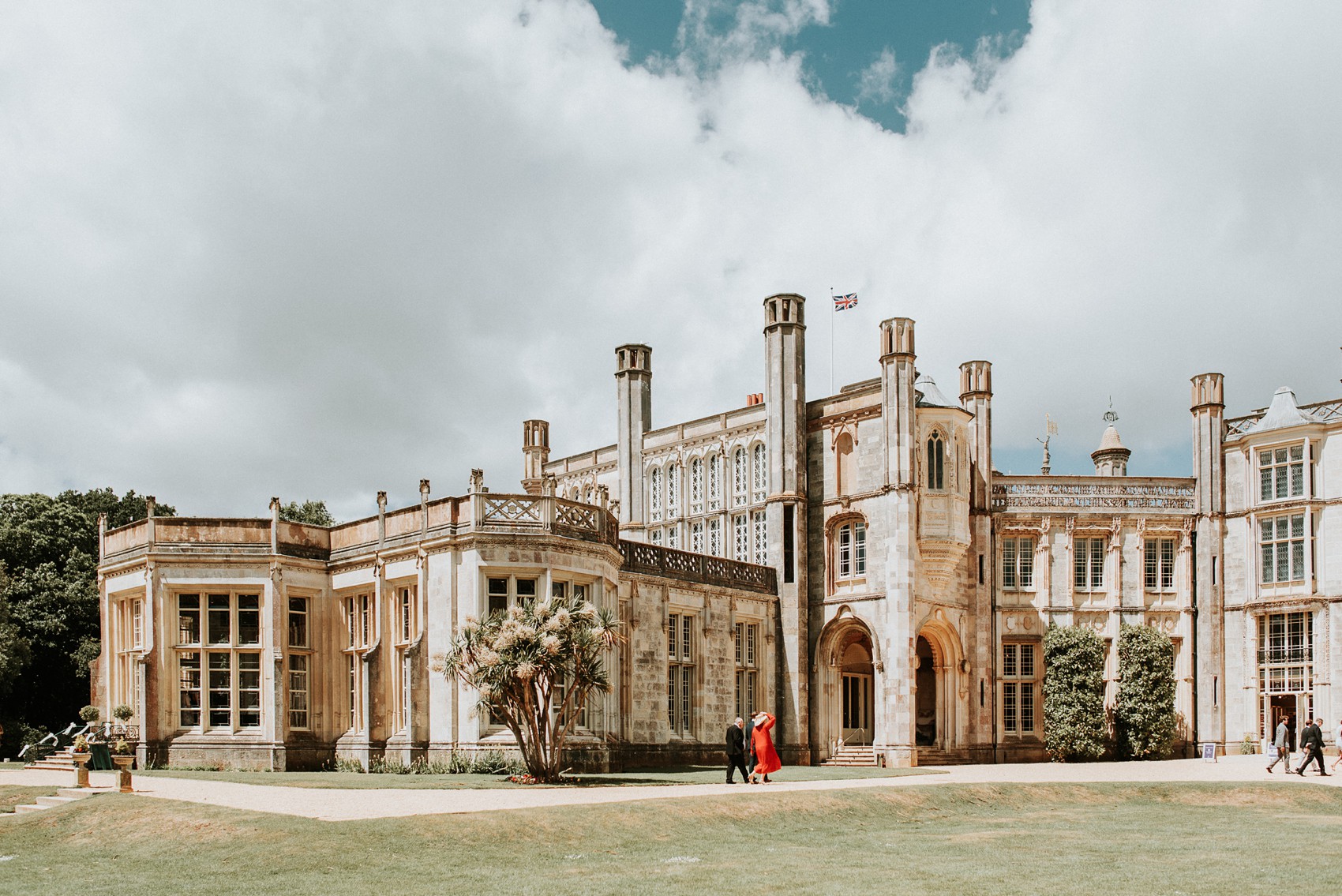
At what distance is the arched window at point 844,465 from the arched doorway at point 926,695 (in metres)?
5.65

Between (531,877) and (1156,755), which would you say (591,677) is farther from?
(1156,755)

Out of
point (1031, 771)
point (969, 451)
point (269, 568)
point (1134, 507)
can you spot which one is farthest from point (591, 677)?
point (1134, 507)

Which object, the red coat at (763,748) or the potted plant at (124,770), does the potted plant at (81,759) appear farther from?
the red coat at (763,748)

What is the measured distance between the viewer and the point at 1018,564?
154 ft

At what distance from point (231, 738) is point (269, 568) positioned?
412cm

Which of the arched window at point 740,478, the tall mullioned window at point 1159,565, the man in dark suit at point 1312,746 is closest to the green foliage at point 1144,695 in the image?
the tall mullioned window at point 1159,565

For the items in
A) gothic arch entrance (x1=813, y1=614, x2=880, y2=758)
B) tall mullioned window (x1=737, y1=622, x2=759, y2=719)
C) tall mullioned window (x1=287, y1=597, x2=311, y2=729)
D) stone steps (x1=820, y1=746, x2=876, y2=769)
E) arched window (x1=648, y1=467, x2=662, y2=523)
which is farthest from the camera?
arched window (x1=648, y1=467, x2=662, y2=523)

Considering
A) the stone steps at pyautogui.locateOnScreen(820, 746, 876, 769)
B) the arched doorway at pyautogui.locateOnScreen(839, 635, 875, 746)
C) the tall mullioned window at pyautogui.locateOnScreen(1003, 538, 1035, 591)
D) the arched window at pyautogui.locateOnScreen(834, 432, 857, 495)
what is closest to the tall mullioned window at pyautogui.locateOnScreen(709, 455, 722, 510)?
the arched window at pyautogui.locateOnScreen(834, 432, 857, 495)

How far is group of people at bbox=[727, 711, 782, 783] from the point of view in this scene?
29.6 meters

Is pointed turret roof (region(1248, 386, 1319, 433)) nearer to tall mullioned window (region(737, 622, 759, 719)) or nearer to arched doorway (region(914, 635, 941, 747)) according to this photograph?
arched doorway (region(914, 635, 941, 747))

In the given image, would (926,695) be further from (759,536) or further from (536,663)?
(536,663)

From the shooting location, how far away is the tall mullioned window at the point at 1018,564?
4694cm

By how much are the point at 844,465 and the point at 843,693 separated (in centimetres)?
781

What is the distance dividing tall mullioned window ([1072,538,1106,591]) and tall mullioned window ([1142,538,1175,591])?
140 cm
